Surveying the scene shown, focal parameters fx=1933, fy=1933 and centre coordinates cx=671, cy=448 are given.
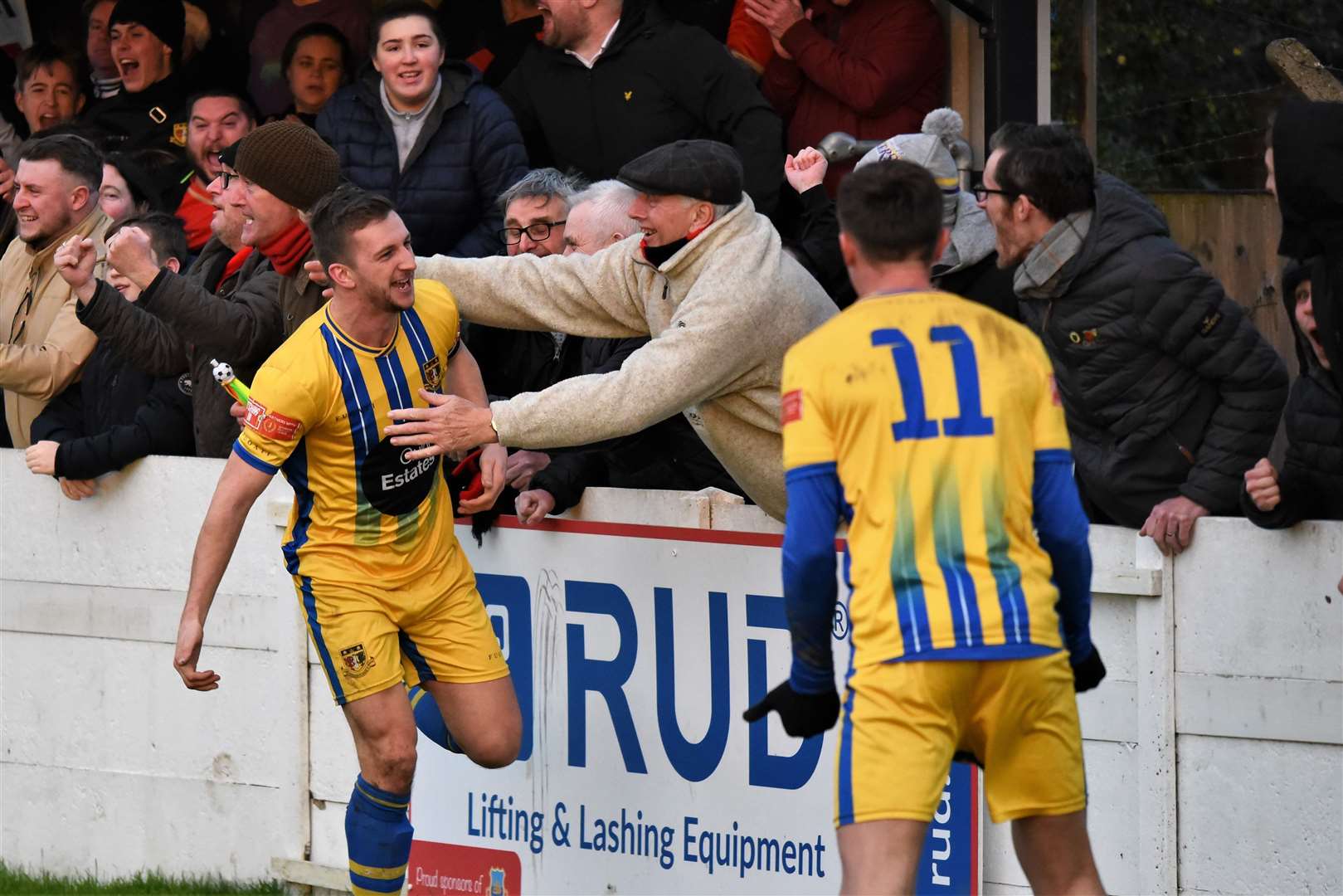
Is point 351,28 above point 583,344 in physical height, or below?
above

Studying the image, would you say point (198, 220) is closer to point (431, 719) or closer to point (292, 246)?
point (292, 246)

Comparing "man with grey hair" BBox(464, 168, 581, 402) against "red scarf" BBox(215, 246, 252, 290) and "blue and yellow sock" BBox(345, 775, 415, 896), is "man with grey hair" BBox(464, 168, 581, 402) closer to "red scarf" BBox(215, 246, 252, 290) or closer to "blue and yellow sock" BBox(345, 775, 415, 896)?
"red scarf" BBox(215, 246, 252, 290)

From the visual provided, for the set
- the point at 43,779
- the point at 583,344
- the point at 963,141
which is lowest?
the point at 43,779

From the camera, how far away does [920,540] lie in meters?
4.19

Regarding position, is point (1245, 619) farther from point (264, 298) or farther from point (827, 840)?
point (264, 298)

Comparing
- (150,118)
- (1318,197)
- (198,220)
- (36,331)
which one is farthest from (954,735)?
(150,118)

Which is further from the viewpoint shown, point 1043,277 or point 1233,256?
point 1233,256

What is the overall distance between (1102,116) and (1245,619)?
3668 mm

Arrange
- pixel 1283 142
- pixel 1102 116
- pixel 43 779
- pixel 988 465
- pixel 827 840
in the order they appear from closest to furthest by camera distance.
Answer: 1. pixel 988 465
2. pixel 1283 142
3. pixel 827 840
4. pixel 43 779
5. pixel 1102 116

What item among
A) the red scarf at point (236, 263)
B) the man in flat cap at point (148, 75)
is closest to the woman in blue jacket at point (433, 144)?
the red scarf at point (236, 263)

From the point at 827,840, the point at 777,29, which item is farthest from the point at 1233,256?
the point at 827,840

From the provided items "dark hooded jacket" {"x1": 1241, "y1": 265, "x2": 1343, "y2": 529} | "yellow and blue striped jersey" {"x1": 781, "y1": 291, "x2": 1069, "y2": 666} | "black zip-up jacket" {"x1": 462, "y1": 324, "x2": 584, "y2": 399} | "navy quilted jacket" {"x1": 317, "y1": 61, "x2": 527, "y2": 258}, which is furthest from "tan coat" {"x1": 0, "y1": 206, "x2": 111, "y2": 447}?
"dark hooded jacket" {"x1": 1241, "y1": 265, "x2": 1343, "y2": 529}

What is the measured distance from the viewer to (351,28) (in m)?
9.05

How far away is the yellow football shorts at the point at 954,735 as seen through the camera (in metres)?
4.17
